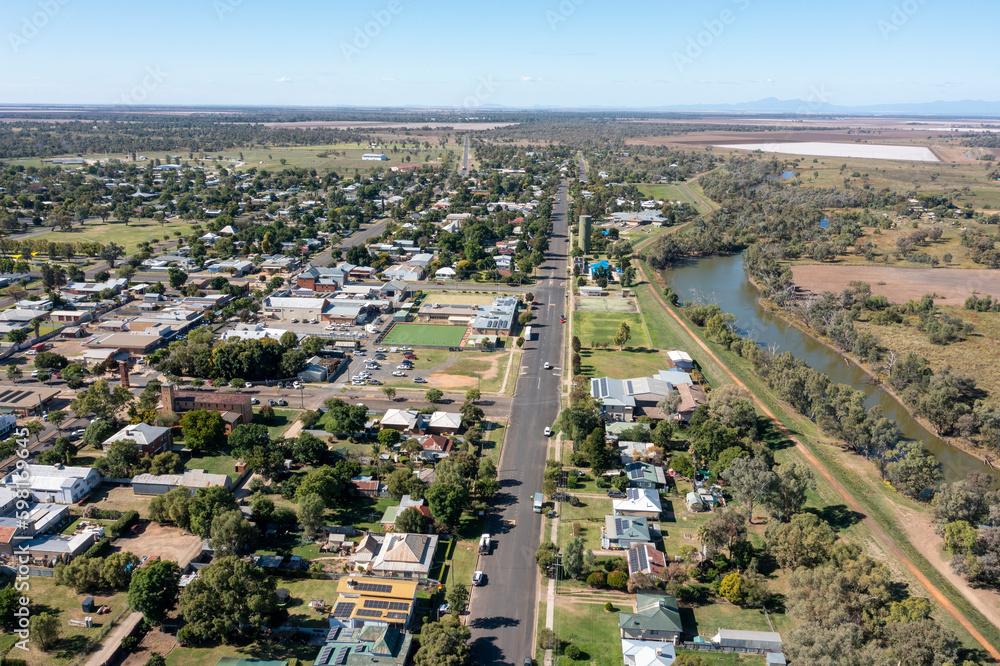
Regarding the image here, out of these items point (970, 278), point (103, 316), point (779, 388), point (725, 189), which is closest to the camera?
point (779, 388)

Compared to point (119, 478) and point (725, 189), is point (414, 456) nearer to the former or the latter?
point (119, 478)

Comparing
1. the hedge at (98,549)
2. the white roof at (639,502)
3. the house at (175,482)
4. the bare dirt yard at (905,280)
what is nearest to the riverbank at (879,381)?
the bare dirt yard at (905,280)

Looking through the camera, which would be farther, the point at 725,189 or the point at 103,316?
the point at 725,189

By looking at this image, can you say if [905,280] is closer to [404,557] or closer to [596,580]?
[596,580]

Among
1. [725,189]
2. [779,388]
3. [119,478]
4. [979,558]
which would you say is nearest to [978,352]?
[779,388]

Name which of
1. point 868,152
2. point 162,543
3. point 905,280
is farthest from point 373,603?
point 868,152

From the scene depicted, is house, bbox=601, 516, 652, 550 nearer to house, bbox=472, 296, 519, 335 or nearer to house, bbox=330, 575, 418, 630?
house, bbox=330, 575, 418, 630

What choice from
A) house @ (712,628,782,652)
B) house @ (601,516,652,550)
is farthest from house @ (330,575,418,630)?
house @ (712,628,782,652)
